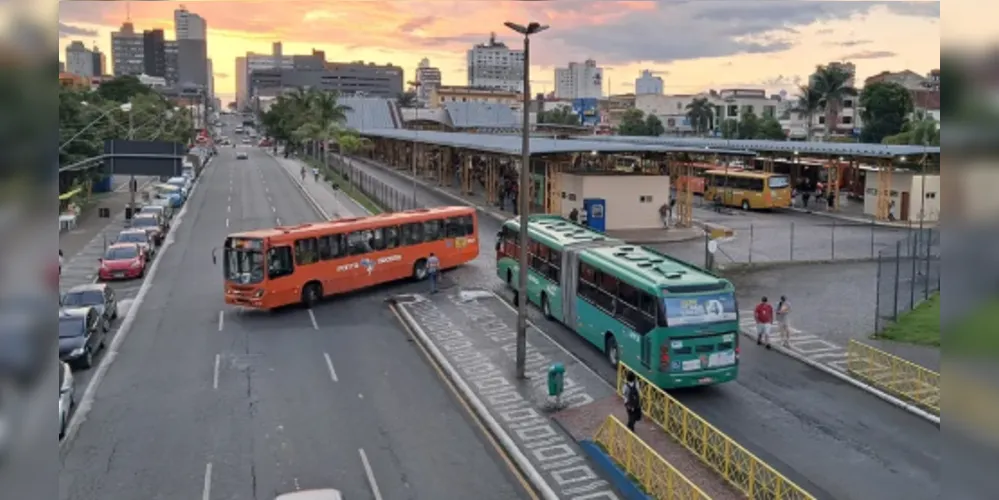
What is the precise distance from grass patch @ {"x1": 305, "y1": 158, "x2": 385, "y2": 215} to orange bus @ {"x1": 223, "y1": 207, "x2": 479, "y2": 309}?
22367 millimetres

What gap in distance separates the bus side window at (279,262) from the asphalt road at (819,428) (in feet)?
33.0

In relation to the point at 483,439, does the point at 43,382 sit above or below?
above

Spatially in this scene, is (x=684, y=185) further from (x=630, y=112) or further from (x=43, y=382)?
(x=630, y=112)

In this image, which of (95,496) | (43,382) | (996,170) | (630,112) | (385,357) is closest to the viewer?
(996,170)

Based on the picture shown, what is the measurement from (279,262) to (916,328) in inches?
781

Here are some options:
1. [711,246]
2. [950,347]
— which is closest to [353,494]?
[950,347]

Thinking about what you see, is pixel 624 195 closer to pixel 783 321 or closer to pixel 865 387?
pixel 783 321

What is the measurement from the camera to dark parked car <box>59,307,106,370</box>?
826 inches

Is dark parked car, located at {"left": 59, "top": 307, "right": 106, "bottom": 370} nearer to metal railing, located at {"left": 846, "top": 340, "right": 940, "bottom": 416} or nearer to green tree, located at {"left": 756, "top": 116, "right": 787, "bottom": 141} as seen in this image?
metal railing, located at {"left": 846, "top": 340, "right": 940, "bottom": 416}

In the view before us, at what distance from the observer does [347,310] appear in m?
28.6

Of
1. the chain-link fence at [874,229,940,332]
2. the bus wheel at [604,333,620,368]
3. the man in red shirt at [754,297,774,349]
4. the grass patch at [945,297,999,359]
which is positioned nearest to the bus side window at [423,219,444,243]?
the bus wheel at [604,333,620,368]

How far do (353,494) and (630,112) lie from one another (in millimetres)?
145130

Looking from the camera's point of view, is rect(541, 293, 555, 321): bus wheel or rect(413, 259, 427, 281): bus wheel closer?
rect(541, 293, 555, 321): bus wheel

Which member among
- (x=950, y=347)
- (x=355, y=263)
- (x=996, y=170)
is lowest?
(x=355, y=263)
